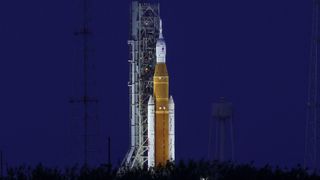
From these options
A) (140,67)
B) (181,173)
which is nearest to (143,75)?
(140,67)

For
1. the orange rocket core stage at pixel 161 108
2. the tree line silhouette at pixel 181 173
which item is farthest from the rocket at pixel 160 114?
the tree line silhouette at pixel 181 173

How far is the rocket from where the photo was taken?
108m

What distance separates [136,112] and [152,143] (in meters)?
2.50

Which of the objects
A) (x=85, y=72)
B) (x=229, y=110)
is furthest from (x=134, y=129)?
(x=85, y=72)

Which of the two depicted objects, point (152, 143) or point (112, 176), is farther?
point (152, 143)

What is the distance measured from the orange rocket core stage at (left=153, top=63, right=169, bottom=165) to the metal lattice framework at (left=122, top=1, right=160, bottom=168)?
0.96 metres

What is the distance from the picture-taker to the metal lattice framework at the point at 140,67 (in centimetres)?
10819

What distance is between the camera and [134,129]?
109m

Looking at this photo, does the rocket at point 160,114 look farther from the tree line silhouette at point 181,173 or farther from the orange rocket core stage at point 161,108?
the tree line silhouette at point 181,173

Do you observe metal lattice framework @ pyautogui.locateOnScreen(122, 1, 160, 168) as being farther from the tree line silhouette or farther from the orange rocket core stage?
the tree line silhouette

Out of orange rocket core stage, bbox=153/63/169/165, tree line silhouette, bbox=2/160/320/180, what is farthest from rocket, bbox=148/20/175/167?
tree line silhouette, bbox=2/160/320/180

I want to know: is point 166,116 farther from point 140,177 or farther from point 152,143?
point 140,177

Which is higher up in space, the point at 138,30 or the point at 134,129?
the point at 138,30

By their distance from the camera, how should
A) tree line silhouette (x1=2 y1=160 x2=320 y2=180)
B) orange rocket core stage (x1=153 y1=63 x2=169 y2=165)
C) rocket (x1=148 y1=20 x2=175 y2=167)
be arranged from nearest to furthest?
1. tree line silhouette (x1=2 y1=160 x2=320 y2=180)
2. rocket (x1=148 y1=20 x2=175 y2=167)
3. orange rocket core stage (x1=153 y1=63 x2=169 y2=165)
